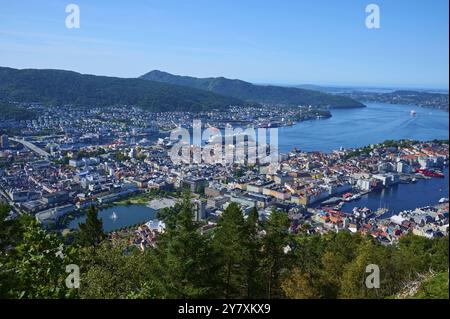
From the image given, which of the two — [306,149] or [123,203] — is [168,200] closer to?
[123,203]

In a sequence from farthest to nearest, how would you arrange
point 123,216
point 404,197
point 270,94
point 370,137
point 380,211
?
1. point 270,94
2. point 370,137
3. point 404,197
4. point 380,211
5. point 123,216

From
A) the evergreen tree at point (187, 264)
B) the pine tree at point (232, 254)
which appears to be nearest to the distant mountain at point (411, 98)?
the pine tree at point (232, 254)

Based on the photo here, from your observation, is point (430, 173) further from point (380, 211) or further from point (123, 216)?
point (123, 216)

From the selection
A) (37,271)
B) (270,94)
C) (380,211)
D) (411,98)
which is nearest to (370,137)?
(380,211)

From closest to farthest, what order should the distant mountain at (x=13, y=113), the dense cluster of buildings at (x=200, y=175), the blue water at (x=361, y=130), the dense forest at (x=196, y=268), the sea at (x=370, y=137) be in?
the dense forest at (x=196, y=268), the dense cluster of buildings at (x=200, y=175), the sea at (x=370, y=137), the distant mountain at (x=13, y=113), the blue water at (x=361, y=130)

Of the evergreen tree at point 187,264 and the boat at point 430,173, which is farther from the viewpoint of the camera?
the boat at point 430,173

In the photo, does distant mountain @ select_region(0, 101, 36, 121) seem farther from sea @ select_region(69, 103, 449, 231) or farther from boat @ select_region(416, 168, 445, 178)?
boat @ select_region(416, 168, 445, 178)

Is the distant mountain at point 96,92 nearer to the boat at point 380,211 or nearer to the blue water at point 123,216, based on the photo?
the blue water at point 123,216

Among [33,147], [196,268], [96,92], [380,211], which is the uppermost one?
[96,92]
